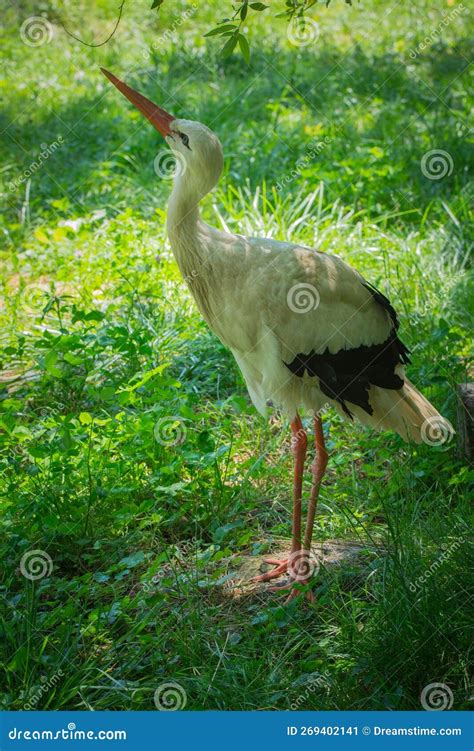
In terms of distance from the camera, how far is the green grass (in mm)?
3049

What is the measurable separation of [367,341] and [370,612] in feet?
4.01

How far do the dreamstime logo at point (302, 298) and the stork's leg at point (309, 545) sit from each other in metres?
0.53

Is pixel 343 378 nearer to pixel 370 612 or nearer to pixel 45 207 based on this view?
pixel 370 612

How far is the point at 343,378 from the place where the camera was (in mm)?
3807

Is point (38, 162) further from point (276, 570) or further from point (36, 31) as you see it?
point (276, 570)

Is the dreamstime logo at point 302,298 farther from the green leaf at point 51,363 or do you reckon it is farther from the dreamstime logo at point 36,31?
the dreamstime logo at point 36,31

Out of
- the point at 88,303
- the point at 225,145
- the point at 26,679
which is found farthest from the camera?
the point at 225,145

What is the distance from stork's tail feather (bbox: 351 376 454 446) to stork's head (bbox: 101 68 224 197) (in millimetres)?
1206

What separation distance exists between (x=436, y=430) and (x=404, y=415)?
18cm

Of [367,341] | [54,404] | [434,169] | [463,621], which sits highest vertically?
[434,169]

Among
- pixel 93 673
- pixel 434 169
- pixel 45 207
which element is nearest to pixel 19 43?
pixel 45 207

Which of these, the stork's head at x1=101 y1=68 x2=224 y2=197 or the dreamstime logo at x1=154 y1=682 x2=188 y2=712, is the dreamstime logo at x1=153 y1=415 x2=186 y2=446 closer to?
the stork's head at x1=101 y1=68 x2=224 y2=197

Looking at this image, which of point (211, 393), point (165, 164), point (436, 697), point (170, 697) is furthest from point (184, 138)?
point (165, 164)

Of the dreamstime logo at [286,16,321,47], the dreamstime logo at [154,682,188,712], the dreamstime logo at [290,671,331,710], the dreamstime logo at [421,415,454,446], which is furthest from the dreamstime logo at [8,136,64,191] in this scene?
the dreamstime logo at [290,671,331,710]
